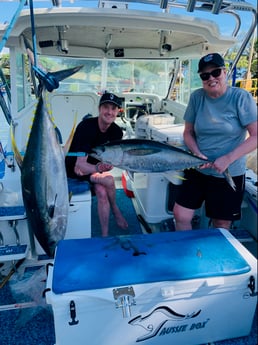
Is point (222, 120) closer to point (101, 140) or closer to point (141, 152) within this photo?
point (141, 152)

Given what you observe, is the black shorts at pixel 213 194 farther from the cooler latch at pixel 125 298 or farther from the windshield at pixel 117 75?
the windshield at pixel 117 75

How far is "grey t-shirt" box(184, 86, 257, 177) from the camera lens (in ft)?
4.08

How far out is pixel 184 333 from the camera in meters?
1.38

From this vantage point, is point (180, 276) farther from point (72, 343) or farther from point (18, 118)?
point (18, 118)

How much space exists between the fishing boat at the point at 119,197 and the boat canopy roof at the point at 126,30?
10 mm

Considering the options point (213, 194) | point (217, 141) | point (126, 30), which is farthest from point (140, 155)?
point (126, 30)

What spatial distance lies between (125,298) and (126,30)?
104 inches

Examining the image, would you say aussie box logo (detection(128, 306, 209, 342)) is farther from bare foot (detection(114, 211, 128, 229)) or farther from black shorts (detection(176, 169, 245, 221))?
bare foot (detection(114, 211, 128, 229))

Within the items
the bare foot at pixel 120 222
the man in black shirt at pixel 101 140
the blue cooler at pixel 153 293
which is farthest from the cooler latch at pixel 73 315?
the bare foot at pixel 120 222

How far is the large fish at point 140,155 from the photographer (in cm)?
134

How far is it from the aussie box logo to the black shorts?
2.22ft

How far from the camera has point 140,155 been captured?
1.35 m

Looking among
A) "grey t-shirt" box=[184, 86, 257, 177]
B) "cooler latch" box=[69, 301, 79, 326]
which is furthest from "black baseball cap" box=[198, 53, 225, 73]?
"cooler latch" box=[69, 301, 79, 326]

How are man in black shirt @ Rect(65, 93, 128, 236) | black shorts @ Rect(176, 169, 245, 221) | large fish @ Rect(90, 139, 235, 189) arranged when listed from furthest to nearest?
man in black shirt @ Rect(65, 93, 128, 236), black shorts @ Rect(176, 169, 245, 221), large fish @ Rect(90, 139, 235, 189)
